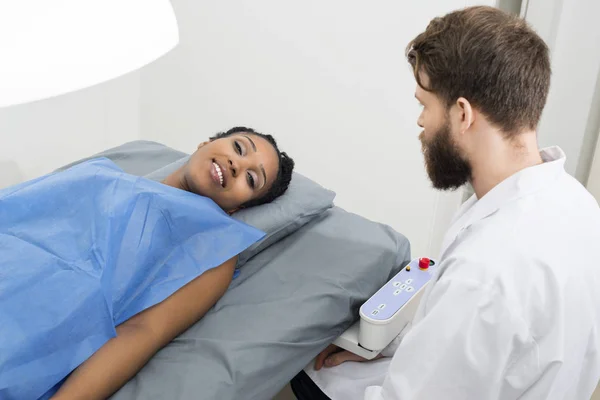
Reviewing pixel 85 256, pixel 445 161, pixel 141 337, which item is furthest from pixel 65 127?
pixel 445 161

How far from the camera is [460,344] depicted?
2.95 ft

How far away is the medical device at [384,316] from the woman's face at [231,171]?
45cm

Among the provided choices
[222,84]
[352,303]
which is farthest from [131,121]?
[352,303]

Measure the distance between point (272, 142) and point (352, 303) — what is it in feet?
1.85

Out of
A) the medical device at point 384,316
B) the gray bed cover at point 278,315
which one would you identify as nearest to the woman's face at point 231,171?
the gray bed cover at point 278,315

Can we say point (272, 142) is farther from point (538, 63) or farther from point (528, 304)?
point (528, 304)

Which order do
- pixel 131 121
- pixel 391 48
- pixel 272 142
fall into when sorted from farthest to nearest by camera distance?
pixel 131 121, pixel 391 48, pixel 272 142

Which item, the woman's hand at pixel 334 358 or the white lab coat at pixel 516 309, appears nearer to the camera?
the white lab coat at pixel 516 309

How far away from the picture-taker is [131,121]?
8.93ft

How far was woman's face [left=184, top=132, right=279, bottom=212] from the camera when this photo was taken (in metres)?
1.52

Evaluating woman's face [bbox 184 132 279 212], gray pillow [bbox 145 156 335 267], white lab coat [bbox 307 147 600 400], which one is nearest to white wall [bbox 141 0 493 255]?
gray pillow [bbox 145 156 335 267]

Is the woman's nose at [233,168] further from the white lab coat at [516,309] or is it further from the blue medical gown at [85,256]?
the white lab coat at [516,309]

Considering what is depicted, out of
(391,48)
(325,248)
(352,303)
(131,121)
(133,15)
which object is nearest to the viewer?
(133,15)

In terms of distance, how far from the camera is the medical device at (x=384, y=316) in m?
1.25
